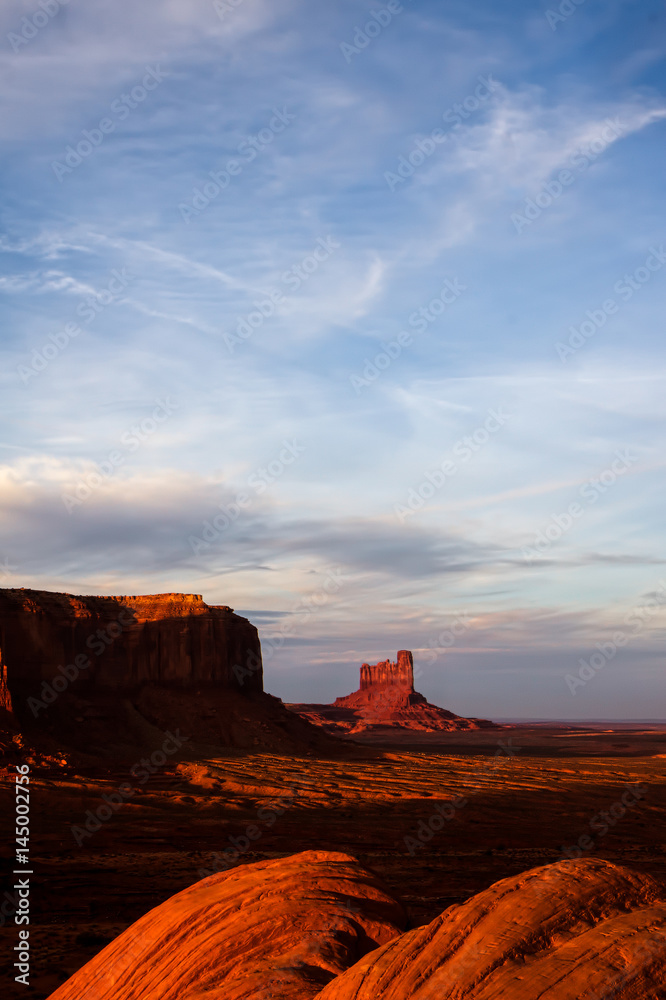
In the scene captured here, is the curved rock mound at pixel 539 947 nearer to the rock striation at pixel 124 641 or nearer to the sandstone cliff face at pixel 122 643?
the sandstone cliff face at pixel 122 643

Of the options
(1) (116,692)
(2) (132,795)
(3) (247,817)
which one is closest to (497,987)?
(3) (247,817)

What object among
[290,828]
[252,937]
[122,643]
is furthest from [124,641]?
[252,937]

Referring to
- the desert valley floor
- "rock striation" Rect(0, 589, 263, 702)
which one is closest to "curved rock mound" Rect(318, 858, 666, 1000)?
the desert valley floor

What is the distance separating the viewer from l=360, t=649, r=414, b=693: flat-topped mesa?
146 meters

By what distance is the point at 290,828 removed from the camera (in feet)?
79.4

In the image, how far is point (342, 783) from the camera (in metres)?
36.9

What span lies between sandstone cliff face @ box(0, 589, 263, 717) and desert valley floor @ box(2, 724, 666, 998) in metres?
10.5

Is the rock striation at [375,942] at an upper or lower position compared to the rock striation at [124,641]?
lower

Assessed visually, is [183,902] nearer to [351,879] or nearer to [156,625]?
[351,879]

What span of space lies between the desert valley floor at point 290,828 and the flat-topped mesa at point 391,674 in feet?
325

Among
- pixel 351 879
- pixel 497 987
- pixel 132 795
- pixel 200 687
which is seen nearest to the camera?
pixel 497 987

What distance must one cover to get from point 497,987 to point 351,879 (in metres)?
2.95

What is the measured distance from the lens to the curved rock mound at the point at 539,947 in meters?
4.22

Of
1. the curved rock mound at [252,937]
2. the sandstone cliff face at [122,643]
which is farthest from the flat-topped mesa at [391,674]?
the curved rock mound at [252,937]
